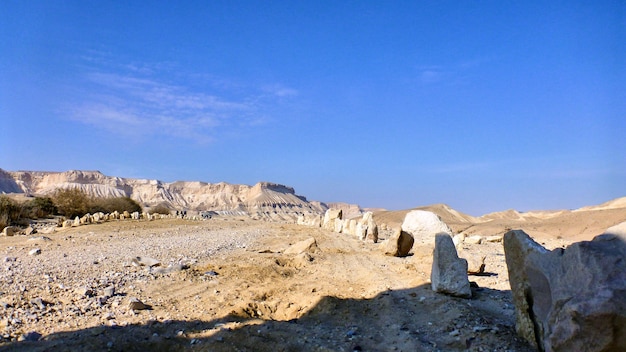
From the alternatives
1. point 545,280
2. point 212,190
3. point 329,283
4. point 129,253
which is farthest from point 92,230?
point 212,190

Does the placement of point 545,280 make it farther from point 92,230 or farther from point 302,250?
point 92,230

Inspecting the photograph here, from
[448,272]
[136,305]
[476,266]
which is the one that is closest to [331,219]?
[476,266]

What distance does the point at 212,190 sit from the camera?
9256 cm

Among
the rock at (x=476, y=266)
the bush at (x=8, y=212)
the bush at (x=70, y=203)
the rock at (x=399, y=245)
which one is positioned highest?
the bush at (x=70, y=203)

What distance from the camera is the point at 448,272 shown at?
658cm

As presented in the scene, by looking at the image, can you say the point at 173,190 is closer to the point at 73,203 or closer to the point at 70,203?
the point at 73,203

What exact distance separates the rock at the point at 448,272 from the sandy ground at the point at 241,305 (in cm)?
16

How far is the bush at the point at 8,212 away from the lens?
18481 millimetres

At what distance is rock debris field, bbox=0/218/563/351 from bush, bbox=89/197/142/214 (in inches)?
709

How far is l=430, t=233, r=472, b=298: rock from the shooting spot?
21.2ft

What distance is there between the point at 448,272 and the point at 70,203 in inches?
913

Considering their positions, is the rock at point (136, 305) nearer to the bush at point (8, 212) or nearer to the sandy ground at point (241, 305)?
the sandy ground at point (241, 305)

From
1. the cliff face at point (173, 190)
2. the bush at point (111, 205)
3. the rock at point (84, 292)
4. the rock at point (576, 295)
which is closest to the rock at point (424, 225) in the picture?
the rock at point (576, 295)

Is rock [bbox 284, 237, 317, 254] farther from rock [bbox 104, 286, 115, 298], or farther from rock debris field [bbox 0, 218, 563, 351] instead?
rock [bbox 104, 286, 115, 298]
